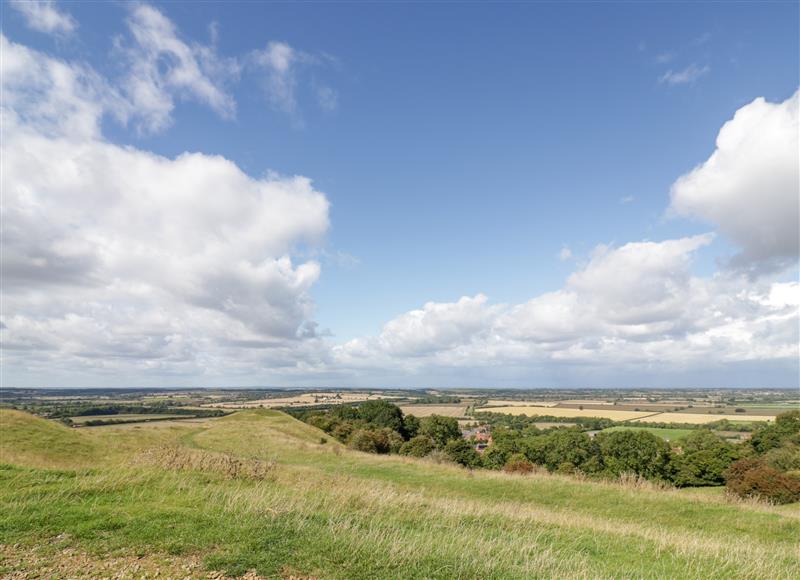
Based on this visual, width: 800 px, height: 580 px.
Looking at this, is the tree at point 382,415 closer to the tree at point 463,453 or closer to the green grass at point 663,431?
the tree at point 463,453

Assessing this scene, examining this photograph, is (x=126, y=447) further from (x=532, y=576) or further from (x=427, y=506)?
(x=532, y=576)

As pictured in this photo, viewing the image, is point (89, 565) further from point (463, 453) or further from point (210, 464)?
point (463, 453)

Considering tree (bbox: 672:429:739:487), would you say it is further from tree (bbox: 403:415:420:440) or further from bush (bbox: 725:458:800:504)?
tree (bbox: 403:415:420:440)

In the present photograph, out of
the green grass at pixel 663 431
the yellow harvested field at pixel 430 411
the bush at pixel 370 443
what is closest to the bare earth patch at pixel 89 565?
the bush at pixel 370 443

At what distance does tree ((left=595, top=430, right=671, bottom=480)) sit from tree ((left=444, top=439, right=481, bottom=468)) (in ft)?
59.7

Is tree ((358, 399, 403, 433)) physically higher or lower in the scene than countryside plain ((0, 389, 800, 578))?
lower

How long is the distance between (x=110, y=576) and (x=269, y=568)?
92.8 inches

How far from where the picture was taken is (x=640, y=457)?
59.5 meters

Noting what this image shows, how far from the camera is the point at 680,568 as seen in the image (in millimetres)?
8641

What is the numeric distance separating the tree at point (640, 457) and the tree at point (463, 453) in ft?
59.7

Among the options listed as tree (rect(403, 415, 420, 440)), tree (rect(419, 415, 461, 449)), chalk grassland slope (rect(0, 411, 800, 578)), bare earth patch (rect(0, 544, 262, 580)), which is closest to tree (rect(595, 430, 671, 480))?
tree (rect(419, 415, 461, 449))

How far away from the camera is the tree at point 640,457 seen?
5912 centimetres

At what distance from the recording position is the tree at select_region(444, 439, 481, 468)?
63.2 metres

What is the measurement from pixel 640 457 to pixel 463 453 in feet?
80.4
